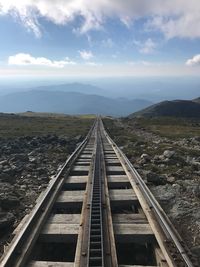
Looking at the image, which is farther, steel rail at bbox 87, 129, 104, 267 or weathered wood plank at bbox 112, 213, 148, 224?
weathered wood plank at bbox 112, 213, 148, 224

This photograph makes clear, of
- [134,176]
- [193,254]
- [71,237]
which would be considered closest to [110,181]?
[134,176]

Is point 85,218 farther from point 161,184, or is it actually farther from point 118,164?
point 118,164

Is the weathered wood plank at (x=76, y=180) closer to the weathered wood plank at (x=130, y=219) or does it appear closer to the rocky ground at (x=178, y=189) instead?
the rocky ground at (x=178, y=189)

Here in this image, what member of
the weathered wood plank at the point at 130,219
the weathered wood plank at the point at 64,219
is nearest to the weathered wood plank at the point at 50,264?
the weathered wood plank at the point at 64,219

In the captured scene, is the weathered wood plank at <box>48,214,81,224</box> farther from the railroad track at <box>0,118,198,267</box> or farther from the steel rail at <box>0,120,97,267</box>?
the steel rail at <box>0,120,97,267</box>

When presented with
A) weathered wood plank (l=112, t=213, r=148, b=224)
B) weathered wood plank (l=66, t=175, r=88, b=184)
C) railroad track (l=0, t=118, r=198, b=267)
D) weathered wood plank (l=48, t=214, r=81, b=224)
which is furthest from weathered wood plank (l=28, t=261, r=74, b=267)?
weathered wood plank (l=66, t=175, r=88, b=184)

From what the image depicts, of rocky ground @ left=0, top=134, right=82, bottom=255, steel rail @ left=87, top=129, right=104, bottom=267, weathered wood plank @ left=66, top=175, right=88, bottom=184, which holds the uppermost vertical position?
steel rail @ left=87, top=129, right=104, bottom=267

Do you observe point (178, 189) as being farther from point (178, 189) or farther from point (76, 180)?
point (76, 180)

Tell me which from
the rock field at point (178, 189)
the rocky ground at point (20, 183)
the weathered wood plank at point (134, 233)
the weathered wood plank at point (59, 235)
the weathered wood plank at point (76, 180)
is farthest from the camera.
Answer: the weathered wood plank at point (76, 180)
